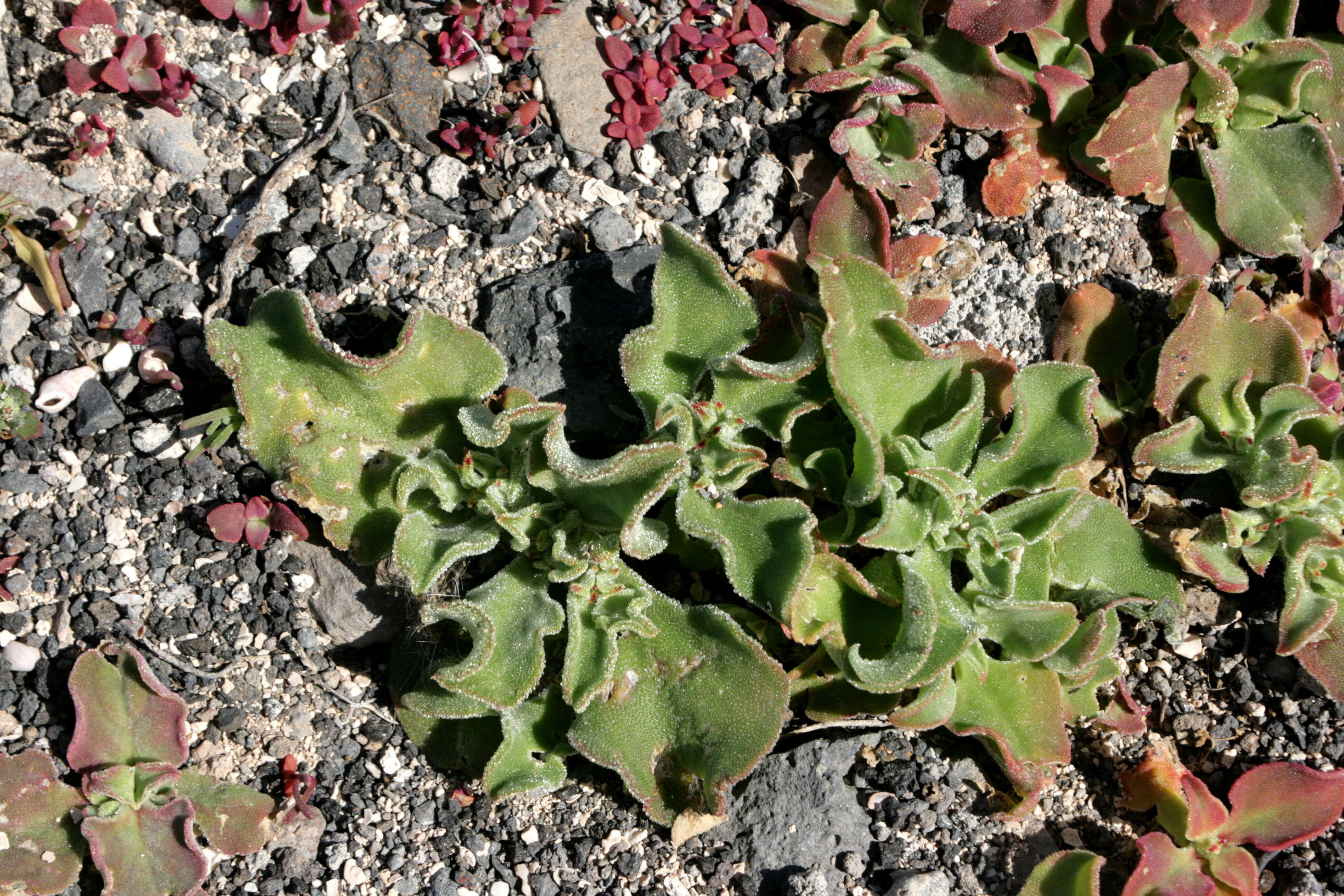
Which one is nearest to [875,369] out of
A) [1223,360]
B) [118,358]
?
[1223,360]

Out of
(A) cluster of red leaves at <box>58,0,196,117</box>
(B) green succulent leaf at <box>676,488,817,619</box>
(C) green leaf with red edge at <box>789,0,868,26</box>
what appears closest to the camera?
(B) green succulent leaf at <box>676,488,817,619</box>

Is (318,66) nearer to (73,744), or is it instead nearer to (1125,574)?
(73,744)

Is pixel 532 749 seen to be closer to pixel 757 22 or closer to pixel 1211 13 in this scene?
pixel 757 22

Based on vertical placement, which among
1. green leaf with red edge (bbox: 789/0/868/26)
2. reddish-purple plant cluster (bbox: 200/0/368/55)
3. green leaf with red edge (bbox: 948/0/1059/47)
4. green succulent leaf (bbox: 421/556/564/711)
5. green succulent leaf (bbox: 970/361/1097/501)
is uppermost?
green leaf with red edge (bbox: 948/0/1059/47)

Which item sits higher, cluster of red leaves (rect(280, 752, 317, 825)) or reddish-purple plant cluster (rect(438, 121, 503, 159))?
reddish-purple plant cluster (rect(438, 121, 503, 159))

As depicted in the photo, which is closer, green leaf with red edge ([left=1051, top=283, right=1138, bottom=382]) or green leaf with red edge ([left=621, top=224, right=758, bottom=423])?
green leaf with red edge ([left=621, top=224, right=758, bottom=423])

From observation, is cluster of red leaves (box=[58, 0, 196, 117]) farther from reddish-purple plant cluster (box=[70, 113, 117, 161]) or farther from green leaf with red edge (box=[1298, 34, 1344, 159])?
green leaf with red edge (box=[1298, 34, 1344, 159])

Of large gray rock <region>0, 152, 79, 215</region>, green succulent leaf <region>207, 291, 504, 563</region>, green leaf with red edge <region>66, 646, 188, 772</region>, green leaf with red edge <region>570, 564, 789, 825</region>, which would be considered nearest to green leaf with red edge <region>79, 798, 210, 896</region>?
green leaf with red edge <region>66, 646, 188, 772</region>
